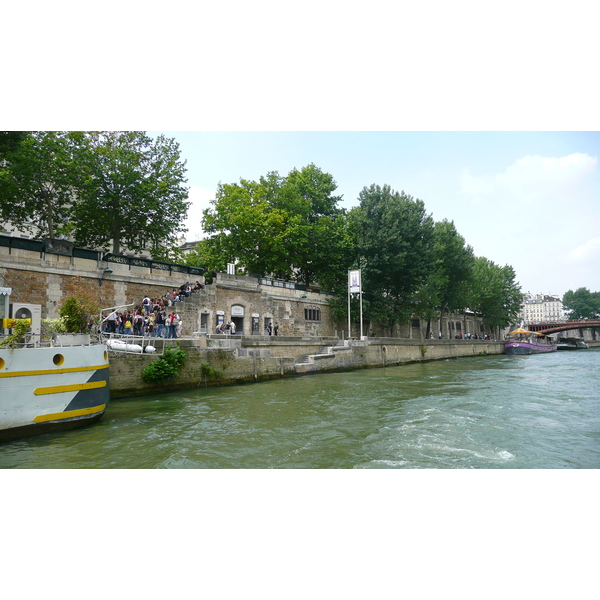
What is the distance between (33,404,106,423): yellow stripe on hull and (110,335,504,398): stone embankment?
12.2 feet

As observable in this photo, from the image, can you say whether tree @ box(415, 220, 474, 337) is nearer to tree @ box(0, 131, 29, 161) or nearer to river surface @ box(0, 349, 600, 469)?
river surface @ box(0, 349, 600, 469)

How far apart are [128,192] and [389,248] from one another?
65.5ft

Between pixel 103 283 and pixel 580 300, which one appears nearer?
pixel 103 283

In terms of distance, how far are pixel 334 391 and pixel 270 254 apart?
16.3 meters

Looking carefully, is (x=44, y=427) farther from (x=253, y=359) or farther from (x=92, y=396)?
(x=253, y=359)

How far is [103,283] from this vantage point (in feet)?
63.7

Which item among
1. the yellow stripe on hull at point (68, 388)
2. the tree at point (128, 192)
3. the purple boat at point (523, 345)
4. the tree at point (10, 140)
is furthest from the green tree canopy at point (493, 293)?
the yellow stripe on hull at point (68, 388)

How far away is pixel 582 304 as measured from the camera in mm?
92875

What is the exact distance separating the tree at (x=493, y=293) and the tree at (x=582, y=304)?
4323cm

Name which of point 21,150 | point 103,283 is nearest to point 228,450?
point 103,283

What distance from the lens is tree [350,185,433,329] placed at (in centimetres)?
3275

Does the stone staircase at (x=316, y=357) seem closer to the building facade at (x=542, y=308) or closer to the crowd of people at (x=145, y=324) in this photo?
the crowd of people at (x=145, y=324)

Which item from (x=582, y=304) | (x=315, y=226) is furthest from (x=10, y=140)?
(x=582, y=304)

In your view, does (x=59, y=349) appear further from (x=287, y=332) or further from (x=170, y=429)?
(x=287, y=332)
